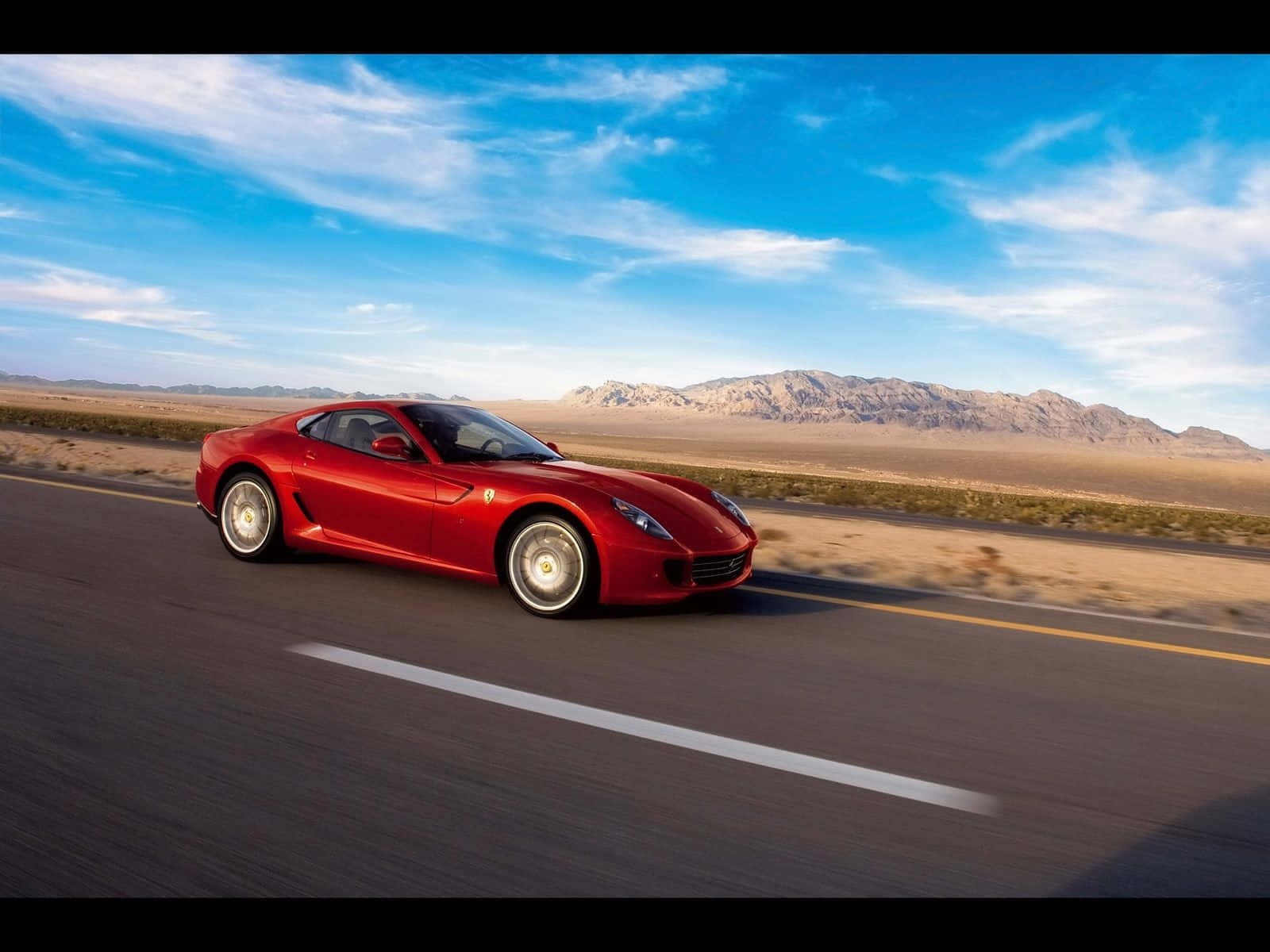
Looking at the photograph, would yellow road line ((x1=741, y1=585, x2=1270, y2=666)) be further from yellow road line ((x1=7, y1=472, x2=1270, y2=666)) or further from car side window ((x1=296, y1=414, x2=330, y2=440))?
car side window ((x1=296, y1=414, x2=330, y2=440))

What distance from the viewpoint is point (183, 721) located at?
149 inches

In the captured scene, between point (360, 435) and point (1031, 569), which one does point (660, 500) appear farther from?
point (1031, 569)

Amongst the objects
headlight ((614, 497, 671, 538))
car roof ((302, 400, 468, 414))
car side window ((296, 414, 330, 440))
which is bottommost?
headlight ((614, 497, 671, 538))

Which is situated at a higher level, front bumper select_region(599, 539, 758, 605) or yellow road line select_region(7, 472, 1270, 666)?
front bumper select_region(599, 539, 758, 605)

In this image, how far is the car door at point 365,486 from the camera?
630cm

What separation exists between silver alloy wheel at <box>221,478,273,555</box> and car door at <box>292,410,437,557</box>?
46cm

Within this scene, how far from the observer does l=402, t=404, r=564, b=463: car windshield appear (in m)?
6.60

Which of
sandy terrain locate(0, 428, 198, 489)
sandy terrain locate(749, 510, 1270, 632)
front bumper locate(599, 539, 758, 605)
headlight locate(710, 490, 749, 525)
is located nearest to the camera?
front bumper locate(599, 539, 758, 605)

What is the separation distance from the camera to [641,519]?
5.83 meters

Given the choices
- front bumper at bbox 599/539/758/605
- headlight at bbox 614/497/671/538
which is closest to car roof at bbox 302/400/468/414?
headlight at bbox 614/497/671/538

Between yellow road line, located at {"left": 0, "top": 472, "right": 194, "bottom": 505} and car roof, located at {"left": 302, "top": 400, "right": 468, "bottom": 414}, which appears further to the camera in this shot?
yellow road line, located at {"left": 0, "top": 472, "right": 194, "bottom": 505}
